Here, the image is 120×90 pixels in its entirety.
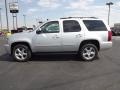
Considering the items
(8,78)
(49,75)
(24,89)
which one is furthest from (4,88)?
(49,75)

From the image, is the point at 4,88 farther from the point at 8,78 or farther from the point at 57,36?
the point at 57,36

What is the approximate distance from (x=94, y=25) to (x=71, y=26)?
3.36ft

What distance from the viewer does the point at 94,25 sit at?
10922 mm

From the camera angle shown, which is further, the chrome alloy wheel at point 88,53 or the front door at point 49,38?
the chrome alloy wheel at point 88,53

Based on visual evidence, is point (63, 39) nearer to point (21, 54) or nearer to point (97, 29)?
point (97, 29)

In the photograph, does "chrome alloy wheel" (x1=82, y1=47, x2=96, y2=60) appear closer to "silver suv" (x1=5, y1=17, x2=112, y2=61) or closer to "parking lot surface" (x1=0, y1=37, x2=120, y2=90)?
"silver suv" (x1=5, y1=17, x2=112, y2=61)

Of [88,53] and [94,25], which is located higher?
[94,25]

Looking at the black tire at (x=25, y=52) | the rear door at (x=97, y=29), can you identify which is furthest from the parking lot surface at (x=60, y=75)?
the rear door at (x=97, y=29)

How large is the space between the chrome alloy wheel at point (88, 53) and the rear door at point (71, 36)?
0.39 m

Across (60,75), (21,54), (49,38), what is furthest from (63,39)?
(60,75)

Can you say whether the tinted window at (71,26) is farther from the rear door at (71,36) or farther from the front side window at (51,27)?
the front side window at (51,27)

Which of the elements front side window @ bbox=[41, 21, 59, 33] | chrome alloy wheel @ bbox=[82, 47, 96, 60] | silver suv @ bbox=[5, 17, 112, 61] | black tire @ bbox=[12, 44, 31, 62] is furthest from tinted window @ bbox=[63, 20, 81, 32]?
black tire @ bbox=[12, 44, 31, 62]

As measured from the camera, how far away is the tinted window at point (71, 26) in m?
10.7

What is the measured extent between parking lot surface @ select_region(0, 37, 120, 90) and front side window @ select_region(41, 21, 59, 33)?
4.28 ft
